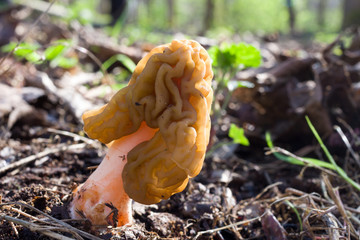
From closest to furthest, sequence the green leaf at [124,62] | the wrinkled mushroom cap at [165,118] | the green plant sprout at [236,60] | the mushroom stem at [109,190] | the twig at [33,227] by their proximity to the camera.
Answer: the twig at [33,227] < the wrinkled mushroom cap at [165,118] < the mushroom stem at [109,190] < the green plant sprout at [236,60] < the green leaf at [124,62]

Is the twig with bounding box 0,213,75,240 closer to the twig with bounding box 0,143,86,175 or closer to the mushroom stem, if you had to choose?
the mushroom stem

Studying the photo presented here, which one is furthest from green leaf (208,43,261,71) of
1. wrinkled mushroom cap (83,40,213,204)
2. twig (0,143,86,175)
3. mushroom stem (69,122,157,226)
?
twig (0,143,86,175)

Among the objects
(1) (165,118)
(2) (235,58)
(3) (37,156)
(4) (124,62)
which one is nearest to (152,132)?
(1) (165,118)

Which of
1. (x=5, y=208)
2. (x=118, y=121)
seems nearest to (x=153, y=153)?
(x=118, y=121)

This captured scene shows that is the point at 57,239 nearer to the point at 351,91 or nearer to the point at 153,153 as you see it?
the point at 153,153

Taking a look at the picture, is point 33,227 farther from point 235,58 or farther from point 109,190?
point 235,58

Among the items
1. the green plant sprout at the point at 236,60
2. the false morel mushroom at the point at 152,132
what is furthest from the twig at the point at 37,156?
the green plant sprout at the point at 236,60

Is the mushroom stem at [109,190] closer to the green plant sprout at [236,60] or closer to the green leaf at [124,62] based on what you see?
the green plant sprout at [236,60]
